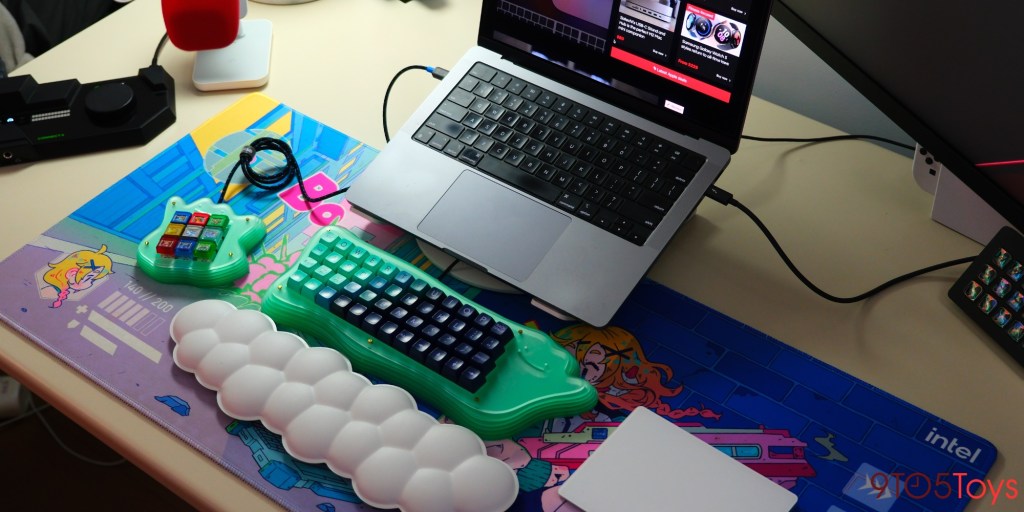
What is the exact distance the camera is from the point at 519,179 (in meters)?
0.89

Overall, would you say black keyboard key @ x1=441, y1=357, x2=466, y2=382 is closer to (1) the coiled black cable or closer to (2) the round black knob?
(1) the coiled black cable

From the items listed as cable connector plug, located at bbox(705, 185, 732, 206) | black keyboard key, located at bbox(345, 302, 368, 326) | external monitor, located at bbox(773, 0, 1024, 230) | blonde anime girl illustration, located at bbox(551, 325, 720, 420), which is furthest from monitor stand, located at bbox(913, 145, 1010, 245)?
black keyboard key, located at bbox(345, 302, 368, 326)

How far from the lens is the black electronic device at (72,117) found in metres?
0.96

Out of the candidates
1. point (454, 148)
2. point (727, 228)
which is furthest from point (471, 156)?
point (727, 228)

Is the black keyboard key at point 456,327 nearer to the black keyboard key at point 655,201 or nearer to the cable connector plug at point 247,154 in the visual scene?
the black keyboard key at point 655,201

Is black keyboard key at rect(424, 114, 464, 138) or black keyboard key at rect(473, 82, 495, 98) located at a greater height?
black keyboard key at rect(473, 82, 495, 98)

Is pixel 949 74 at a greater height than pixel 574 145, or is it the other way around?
pixel 949 74

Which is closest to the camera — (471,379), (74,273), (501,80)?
(471,379)

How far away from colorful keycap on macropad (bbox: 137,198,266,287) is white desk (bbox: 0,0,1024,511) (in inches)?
4.6

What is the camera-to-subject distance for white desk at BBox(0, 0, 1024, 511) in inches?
Answer: 30.3

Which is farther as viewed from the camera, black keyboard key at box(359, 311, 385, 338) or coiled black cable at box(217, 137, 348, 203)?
coiled black cable at box(217, 137, 348, 203)

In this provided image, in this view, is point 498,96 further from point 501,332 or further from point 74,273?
point 74,273

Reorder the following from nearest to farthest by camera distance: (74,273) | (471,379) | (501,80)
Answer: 1. (471,379)
2. (74,273)
3. (501,80)

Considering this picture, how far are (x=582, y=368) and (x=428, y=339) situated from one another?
0.14 m
